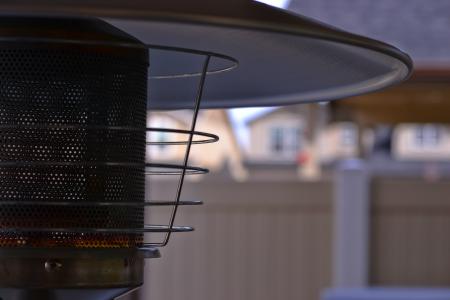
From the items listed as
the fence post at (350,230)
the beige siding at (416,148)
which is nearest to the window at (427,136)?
the beige siding at (416,148)

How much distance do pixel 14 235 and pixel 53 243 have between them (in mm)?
45

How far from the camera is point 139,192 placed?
4.25 ft

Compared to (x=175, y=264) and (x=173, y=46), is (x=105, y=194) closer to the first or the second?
(x=173, y=46)

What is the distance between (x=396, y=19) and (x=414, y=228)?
1.65m

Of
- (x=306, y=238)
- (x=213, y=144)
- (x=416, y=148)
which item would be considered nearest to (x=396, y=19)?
(x=306, y=238)

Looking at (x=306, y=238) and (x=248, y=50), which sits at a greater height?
(x=248, y=50)

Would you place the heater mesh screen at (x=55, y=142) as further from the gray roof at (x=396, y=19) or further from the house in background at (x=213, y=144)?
the house in background at (x=213, y=144)

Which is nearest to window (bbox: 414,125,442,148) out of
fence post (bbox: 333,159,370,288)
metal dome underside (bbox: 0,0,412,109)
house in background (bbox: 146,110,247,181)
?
house in background (bbox: 146,110,247,181)

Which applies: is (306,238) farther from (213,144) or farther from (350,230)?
(213,144)

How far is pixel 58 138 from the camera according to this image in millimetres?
1184

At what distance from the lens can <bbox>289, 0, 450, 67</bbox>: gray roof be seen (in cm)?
737

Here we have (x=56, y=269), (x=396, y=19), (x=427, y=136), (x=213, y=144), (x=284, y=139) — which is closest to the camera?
(x=56, y=269)

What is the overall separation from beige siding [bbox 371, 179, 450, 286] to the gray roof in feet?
4.04

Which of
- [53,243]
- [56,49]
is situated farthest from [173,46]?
[53,243]
